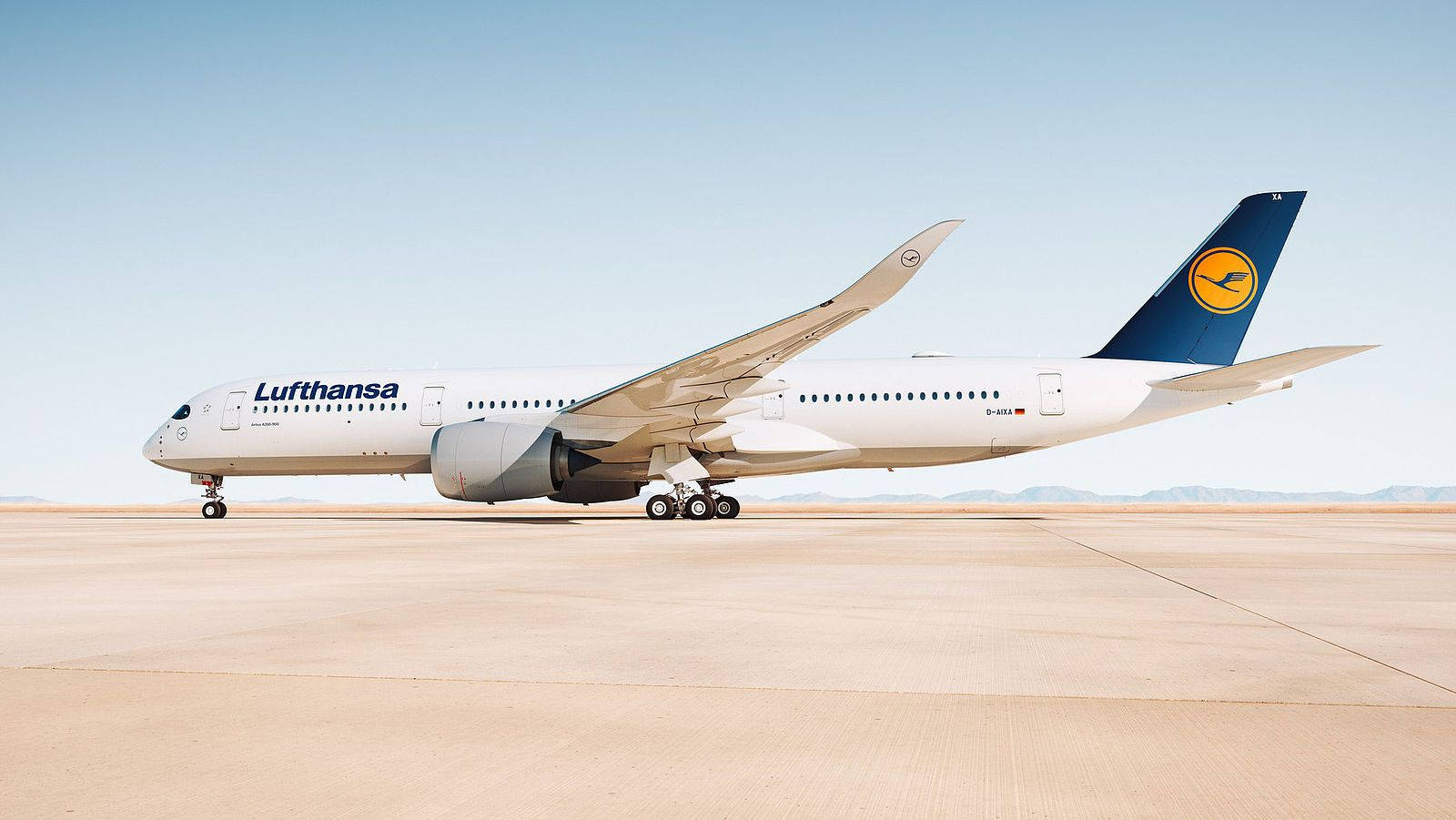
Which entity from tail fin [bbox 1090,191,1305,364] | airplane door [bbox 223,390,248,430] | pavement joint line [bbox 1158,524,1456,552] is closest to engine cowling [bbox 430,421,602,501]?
airplane door [bbox 223,390,248,430]

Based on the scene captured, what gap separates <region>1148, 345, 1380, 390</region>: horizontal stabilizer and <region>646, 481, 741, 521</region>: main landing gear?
9.62 meters

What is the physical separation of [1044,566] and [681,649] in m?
5.73

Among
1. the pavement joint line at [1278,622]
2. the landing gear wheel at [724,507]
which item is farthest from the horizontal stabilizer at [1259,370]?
the pavement joint line at [1278,622]

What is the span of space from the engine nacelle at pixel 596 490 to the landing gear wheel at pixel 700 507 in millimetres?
1195

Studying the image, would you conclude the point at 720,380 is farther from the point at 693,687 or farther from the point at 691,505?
the point at 693,687

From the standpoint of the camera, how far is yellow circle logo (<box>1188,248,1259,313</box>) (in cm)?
2205

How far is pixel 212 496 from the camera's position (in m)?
25.5

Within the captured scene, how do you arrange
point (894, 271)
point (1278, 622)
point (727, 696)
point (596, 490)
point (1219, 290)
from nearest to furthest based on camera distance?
point (727, 696)
point (1278, 622)
point (894, 271)
point (596, 490)
point (1219, 290)

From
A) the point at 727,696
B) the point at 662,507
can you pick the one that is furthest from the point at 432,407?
the point at 727,696

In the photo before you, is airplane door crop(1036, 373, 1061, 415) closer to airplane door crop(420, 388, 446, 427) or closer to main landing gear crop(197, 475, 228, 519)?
airplane door crop(420, 388, 446, 427)

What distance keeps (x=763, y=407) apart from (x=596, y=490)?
4021 millimetres

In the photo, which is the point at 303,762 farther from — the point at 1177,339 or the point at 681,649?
the point at 1177,339

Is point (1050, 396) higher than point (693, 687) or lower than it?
higher

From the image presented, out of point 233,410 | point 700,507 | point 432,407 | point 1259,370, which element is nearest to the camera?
point 1259,370
